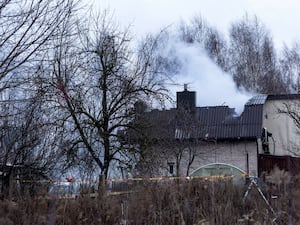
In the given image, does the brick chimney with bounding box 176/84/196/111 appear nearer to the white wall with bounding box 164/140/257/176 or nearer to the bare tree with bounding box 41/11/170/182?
the white wall with bounding box 164/140/257/176

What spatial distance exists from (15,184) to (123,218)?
226cm

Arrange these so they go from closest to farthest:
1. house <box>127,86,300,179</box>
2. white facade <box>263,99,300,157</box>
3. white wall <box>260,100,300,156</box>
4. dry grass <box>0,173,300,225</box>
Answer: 1. dry grass <box>0,173,300,225</box>
2. house <box>127,86,300,179</box>
3. white facade <box>263,99,300,157</box>
4. white wall <box>260,100,300,156</box>

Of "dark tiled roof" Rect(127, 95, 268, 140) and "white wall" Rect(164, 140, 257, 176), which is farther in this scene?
"white wall" Rect(164, 140, 257, 176)

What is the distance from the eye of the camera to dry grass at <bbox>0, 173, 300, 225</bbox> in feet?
30.3

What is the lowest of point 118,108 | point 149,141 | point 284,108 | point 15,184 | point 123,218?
point 123,218

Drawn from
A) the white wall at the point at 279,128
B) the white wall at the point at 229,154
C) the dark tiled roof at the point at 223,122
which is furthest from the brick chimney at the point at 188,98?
the white wall at the point at 279,128

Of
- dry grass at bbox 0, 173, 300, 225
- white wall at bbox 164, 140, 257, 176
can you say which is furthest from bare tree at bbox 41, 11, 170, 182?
white wall at bbox 164, 140, 257, 176

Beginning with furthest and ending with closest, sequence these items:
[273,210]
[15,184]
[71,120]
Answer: [71,120], [15,184], [273,210]

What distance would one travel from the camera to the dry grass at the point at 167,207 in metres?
9.25

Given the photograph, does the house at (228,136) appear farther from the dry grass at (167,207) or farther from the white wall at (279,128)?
the dry grass at (167,207)

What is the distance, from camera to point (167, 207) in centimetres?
978

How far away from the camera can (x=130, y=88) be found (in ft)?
46.8

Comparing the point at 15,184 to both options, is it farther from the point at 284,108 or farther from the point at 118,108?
the point at 284,108

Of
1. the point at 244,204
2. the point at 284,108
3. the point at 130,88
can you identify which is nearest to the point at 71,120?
the point at 130,88
